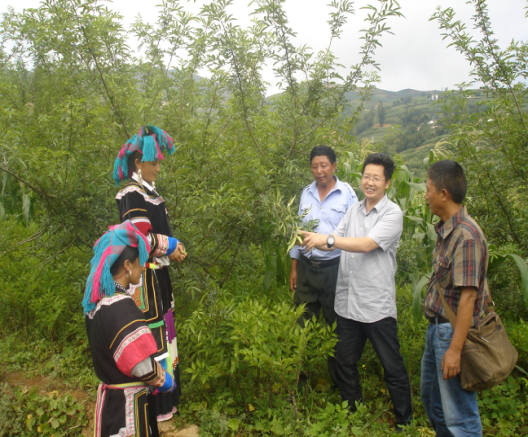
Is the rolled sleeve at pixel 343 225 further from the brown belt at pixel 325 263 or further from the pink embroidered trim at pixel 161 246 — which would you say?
the pink embroidered trim at pixel 161 246

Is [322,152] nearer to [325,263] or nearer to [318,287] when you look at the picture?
[325,263]

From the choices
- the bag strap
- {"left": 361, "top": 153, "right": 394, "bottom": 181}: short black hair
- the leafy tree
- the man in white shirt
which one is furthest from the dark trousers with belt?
the leafy tree

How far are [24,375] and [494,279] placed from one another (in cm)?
414

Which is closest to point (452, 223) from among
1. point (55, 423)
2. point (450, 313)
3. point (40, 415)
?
point (450, 313)

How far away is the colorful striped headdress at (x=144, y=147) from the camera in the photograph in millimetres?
2336

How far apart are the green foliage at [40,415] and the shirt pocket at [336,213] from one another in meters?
2.47

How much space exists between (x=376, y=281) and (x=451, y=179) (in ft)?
2.72

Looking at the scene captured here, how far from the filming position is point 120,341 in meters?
1.65

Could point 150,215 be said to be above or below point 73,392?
above

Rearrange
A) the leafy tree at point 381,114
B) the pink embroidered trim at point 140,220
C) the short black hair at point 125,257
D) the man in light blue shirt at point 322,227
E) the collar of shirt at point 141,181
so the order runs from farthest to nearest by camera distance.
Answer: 1. the leafy tree at point 381,114
2. the man in light blue shirt at point 322,227
3. the collar of shirt at point 141,181
4. the pink embroidered trim at point 140,220
5. the short black hair at point 125,257

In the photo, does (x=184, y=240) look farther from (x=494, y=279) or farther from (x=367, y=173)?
(x=494, y=279)

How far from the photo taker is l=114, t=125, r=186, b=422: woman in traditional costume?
2.31 m

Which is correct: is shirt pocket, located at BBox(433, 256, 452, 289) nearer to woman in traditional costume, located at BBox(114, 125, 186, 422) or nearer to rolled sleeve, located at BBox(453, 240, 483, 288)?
rolled sleeve, located at BBox(453, 240, 483, 288)

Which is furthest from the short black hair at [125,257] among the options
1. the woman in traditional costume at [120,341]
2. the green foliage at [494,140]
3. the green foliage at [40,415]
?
the green foliage at [494,140]
